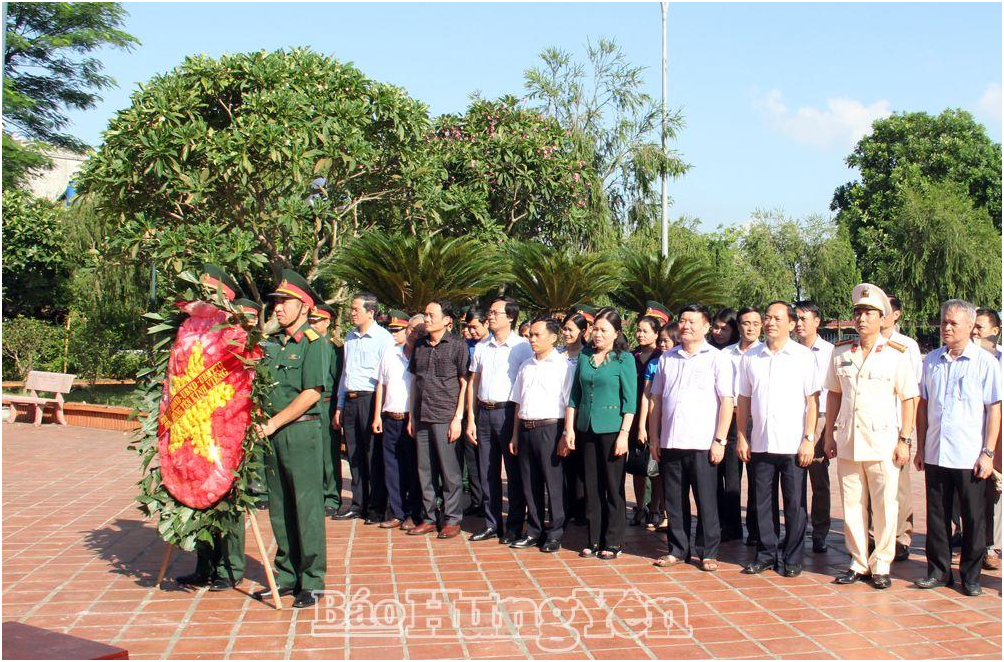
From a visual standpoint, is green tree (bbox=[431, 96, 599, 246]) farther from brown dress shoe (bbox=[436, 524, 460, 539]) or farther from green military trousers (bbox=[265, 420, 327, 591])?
green military trousers (bbox=[265, 420, 327, 591])

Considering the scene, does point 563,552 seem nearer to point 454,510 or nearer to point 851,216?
point 454,510

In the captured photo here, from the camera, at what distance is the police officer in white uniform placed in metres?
5.91

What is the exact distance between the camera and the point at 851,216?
4075cm

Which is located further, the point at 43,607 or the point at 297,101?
the point at 297,101

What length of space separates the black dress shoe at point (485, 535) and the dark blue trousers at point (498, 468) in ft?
0.13

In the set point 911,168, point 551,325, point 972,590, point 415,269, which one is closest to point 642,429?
point 551,325

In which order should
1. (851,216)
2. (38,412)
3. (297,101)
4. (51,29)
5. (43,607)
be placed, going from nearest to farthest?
(43,607)
(297,101)
(38,412)
(51,29)
(851,216)

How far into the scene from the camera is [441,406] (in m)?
7.48

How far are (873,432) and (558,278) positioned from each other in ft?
16.3

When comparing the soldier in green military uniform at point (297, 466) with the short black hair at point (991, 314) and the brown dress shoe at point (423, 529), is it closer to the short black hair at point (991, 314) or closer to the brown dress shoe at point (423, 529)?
the brown dress shoe at point (423, 529)

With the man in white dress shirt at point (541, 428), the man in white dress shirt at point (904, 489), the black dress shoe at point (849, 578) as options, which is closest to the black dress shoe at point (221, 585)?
the man in white dress shirt at point (541, 428)

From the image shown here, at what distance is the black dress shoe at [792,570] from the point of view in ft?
20.0

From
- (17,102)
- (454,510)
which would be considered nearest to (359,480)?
(454,510)

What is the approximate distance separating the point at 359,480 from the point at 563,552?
7.17ft
